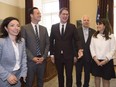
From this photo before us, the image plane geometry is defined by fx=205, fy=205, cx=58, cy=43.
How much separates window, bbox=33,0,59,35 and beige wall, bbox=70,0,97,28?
1.97ft

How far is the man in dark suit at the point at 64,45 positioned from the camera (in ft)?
11.5

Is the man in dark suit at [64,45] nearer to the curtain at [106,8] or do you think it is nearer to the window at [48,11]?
the curtain at [106,8]

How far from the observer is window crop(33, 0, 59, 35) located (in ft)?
24.8

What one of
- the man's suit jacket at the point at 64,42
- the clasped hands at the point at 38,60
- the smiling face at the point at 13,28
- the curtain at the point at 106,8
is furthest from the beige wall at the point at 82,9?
the smiling face at the point at 13,28

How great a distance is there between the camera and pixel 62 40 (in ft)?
11.6

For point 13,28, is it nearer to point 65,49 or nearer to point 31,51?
point 31,51

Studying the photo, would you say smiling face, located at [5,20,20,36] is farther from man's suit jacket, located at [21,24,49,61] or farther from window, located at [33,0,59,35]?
window, located at [33,0,59,35]

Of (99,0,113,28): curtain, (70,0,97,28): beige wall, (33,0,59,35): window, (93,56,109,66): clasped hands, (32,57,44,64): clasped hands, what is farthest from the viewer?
(33,0,59,35): window

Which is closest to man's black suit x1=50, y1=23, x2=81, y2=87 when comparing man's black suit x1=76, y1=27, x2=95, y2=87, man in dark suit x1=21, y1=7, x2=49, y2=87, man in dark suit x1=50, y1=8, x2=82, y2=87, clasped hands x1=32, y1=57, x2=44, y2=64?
man in dark suit x1=50, y1=8, x2=82, y2=87

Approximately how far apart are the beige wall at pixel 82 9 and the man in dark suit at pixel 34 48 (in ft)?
13.4

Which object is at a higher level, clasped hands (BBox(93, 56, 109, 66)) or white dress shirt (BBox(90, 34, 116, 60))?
white dress shirt (BBox(90, 34, 116, 60))

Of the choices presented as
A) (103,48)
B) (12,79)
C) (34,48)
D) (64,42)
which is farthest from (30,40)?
(103,48)

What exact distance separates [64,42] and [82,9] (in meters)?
4.01

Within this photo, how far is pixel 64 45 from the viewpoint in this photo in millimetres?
3506
